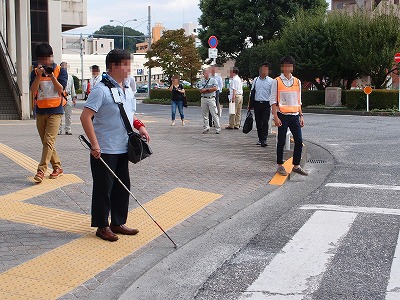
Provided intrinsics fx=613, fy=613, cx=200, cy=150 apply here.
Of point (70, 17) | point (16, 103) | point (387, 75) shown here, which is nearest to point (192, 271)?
point (16, 103)

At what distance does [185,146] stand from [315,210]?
648cm

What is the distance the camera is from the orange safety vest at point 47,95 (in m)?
8.60

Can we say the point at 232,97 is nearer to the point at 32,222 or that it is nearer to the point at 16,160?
the point at 16,160

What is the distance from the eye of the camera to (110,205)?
244 inches

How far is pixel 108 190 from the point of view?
5.96 m

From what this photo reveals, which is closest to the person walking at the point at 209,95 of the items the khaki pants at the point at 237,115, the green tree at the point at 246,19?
the khaki pants at the point at 237,115

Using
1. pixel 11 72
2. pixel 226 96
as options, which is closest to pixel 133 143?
pixel 11 72

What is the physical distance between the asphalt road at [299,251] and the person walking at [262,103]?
3.88 m

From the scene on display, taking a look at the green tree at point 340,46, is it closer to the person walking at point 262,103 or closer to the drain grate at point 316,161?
the person walking at point 262,103

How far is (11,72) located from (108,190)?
18229 mm

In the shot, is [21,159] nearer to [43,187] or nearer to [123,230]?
[43,187]

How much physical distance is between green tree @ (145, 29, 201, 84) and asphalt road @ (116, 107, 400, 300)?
38008mm

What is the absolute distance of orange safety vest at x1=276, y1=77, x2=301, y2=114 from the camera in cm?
972

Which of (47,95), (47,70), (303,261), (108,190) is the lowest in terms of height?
(303,261)
